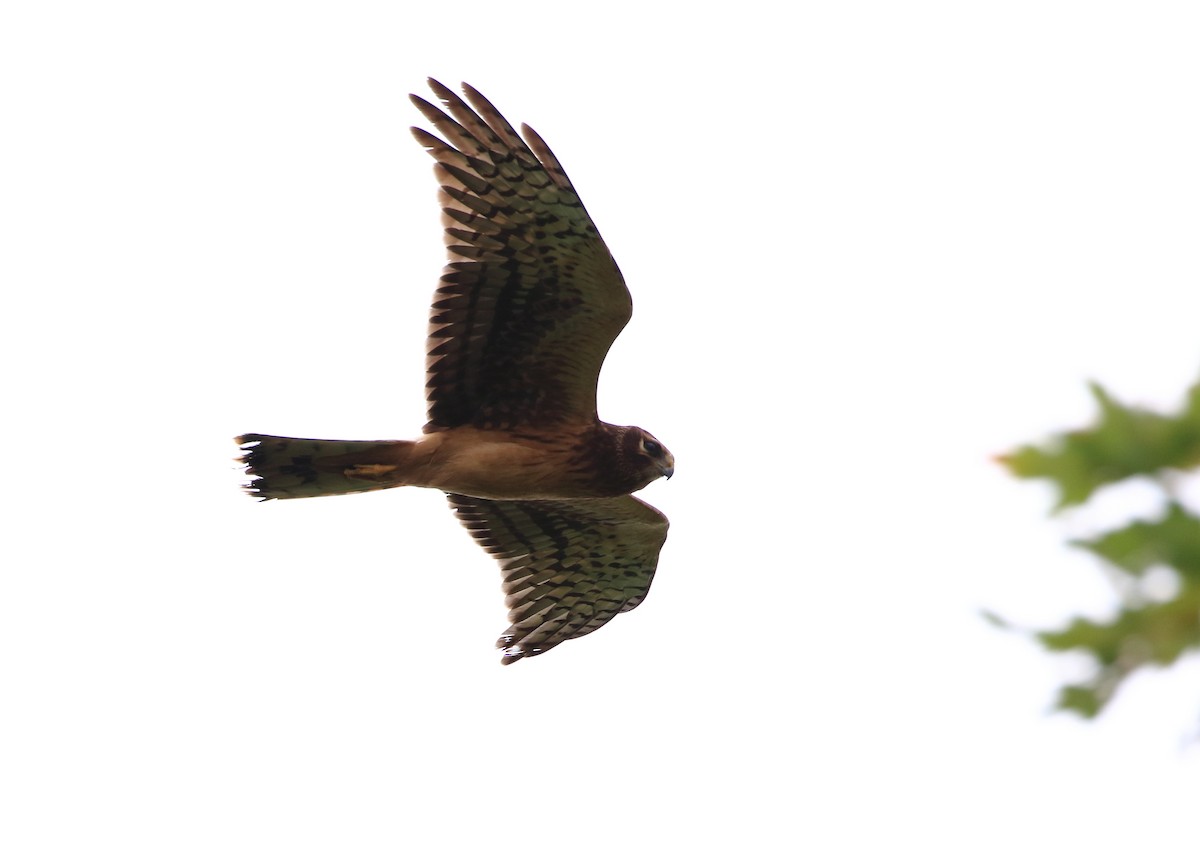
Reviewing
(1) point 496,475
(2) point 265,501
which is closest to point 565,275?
(1) point 496,475

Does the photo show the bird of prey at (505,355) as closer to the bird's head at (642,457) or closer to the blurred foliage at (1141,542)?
the bird's head at (642,457)

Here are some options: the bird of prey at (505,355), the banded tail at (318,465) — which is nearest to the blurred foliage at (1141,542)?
Answer: the bird of prey at (505,355)

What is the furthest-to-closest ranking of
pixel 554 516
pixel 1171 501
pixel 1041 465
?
pixel 554 516, pixel 1041 465, pixel 1171 501

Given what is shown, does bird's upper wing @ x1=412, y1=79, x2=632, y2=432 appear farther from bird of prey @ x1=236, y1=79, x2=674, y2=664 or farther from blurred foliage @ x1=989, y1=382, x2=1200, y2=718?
blurred foliage @ x1=989, y1=382, x2=1200, y2=718

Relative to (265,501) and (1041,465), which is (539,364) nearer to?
(265,501)

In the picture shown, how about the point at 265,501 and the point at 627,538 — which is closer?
the point at 265,501

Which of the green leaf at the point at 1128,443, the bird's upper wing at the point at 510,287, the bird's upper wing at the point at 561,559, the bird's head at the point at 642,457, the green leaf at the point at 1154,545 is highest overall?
the bird's upper wing at the point at 510,287

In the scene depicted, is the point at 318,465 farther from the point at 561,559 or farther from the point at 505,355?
the point at 561,559
